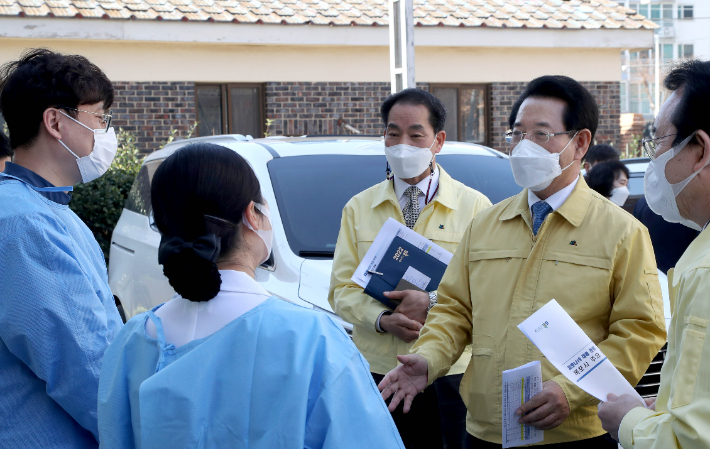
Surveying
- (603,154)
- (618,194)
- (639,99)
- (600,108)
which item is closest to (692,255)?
(618,194)

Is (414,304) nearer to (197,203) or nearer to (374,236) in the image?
(374,236)

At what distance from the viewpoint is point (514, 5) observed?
45.5 ft

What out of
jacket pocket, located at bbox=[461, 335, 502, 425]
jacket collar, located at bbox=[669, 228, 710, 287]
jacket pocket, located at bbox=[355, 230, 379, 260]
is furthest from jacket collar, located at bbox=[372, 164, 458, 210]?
jacket collar, located at bbox=[669, 228, 710, 287]

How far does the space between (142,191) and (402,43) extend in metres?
2.95

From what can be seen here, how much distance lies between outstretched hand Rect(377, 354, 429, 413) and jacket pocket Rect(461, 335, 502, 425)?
0.57ft

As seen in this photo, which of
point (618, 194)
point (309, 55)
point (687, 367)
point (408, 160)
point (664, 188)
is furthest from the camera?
point (309, 55)

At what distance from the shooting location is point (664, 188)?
1949mm

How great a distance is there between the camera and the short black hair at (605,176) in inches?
240

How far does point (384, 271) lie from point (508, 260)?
68 centimetres

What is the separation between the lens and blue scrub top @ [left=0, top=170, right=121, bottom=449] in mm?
2121

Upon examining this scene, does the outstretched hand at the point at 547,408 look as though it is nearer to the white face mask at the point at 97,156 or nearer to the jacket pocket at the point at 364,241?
the jacket pocket at the point at 364,241

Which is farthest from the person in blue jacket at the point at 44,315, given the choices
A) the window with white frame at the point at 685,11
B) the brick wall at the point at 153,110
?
the window with white frame at the point at 685,11

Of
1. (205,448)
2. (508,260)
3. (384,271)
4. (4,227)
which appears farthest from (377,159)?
(205,448)

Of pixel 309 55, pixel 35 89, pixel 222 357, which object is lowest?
pixel 222 357
